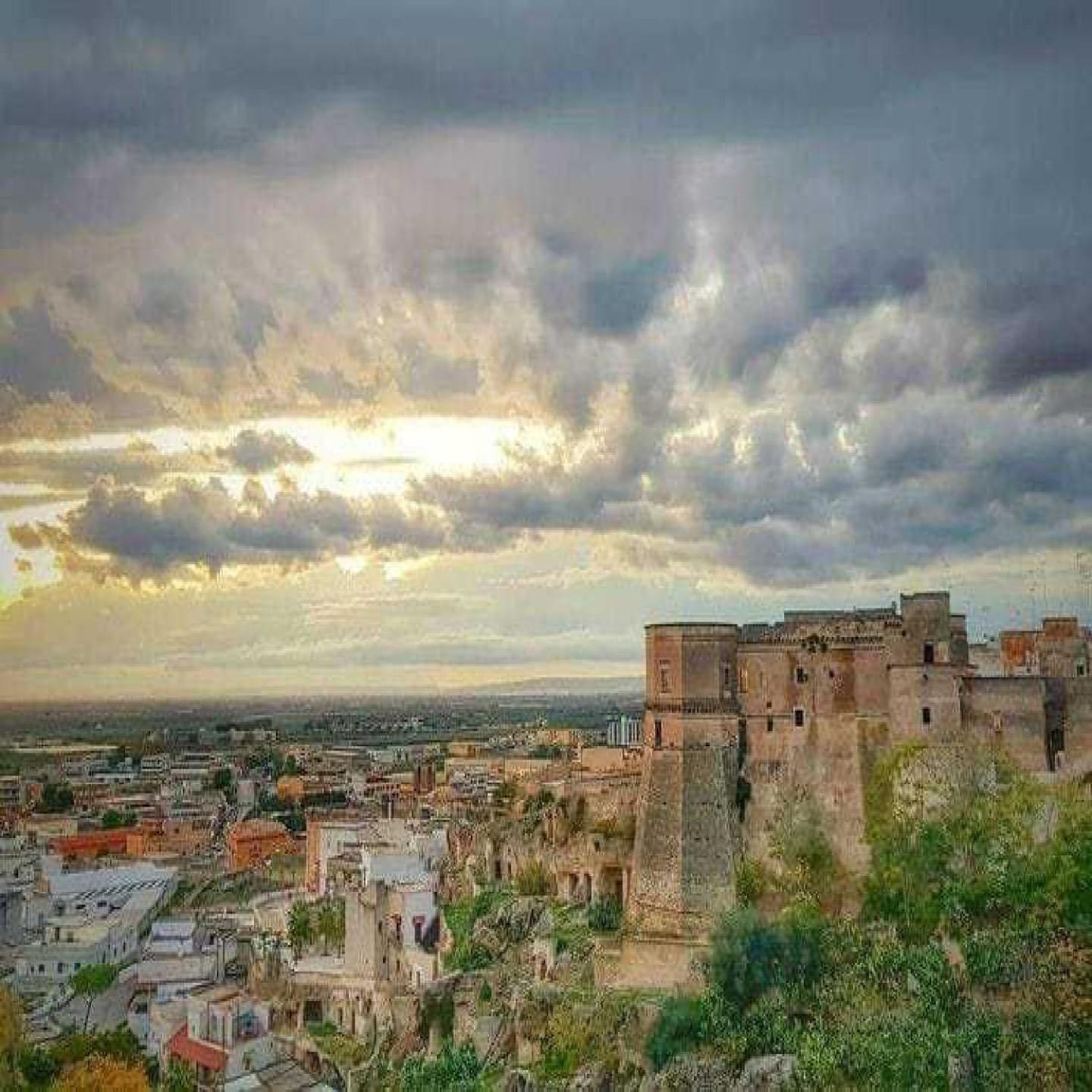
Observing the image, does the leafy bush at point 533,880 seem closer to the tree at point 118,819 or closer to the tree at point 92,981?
the tree at point 92,981

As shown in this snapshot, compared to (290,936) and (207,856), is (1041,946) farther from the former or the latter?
(207,856)

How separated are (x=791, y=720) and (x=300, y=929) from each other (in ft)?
39.9

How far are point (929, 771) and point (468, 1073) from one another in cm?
784

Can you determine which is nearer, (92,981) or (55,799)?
(92,981)

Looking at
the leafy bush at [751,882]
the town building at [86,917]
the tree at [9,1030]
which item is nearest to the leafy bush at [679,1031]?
the leafy bush at [751,882]

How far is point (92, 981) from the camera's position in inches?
1136

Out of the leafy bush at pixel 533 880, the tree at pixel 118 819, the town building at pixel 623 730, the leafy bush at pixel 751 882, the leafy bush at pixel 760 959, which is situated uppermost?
the town building at pixel 623 730

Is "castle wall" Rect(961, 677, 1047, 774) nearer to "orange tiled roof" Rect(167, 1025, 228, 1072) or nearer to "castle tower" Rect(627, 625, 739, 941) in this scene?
"castle tower" Rect(627, 625, 739, 941)

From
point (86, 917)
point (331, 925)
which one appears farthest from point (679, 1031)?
point (86, 917)

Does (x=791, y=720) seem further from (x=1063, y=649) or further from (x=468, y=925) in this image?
(x=468, y=925)

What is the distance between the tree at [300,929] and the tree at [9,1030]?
199 inches

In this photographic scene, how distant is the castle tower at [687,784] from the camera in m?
21.1

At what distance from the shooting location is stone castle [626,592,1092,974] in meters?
20.2

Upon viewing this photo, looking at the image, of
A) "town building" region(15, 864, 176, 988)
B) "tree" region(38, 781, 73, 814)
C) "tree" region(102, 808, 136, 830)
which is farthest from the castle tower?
"tree" region(38, 781, 73, 814)
